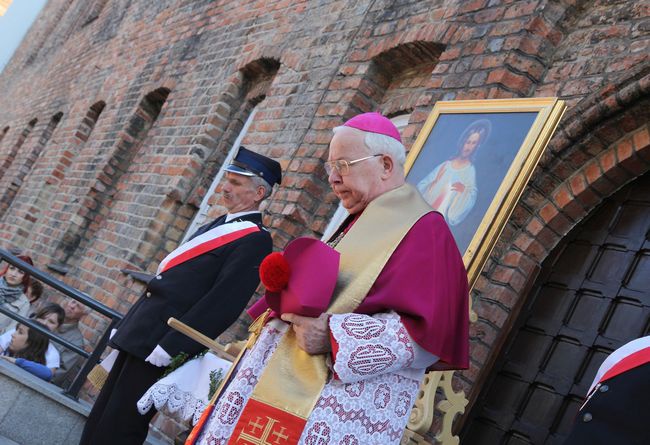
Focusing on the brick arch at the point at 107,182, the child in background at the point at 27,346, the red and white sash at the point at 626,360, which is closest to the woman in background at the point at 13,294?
the child in background at the point at 27,346

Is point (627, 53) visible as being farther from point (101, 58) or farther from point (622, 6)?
point (101, 58)

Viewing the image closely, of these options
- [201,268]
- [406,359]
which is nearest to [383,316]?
[406,359]

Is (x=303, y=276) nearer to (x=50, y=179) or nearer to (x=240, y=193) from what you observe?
(x=240, y=193)

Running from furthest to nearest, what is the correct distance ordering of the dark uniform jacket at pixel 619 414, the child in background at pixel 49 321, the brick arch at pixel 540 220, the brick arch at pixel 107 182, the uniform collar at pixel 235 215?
the brick arch at pixel 107 182 < the child in background at pixel 49 321 < the uniform collar at pixel 235 215 < the brick arch at pixel 540 220 < the dark uniform jacket at pixel 619 414

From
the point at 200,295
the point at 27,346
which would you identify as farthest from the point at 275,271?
the point at 27,346

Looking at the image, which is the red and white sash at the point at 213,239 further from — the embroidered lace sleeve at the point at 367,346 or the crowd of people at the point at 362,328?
the embroidered lace sleeve at the point at 367,346

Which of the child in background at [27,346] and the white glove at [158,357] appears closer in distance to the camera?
the white glove at [158,357]

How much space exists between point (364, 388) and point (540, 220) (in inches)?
70.8

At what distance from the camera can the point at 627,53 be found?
3266 mm

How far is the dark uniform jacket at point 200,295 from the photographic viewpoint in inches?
126

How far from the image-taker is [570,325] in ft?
10.5

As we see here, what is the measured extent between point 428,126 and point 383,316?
167 centimetres

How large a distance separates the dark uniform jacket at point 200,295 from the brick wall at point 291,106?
109 cm

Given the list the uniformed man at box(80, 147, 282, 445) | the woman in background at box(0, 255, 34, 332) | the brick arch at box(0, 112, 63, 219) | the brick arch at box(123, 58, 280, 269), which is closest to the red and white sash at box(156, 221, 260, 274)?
the uniformed man at box(80, 147, 282, 445)
